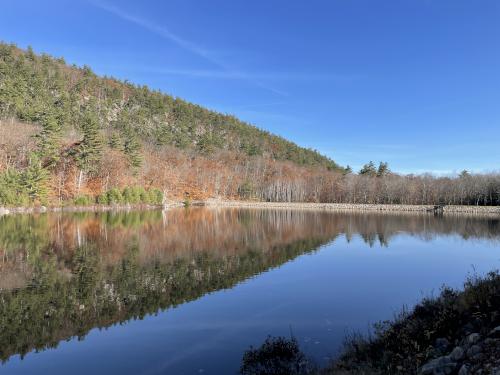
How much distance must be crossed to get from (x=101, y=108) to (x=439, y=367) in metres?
168

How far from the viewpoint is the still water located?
38.5 ft

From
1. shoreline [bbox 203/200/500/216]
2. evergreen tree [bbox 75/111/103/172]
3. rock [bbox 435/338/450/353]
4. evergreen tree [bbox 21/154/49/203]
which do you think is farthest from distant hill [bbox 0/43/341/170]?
rock [bbox 435/338/450/353]

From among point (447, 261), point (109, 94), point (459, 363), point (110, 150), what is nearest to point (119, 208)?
point (110, 150)

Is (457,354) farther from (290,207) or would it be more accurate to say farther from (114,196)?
(290,207)

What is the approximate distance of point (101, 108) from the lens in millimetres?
158875

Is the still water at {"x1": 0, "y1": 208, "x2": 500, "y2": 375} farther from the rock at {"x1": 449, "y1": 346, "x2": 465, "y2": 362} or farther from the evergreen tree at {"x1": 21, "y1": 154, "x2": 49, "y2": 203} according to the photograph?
the evergreen tree at {"x1": 21, "y1": 154, "x2": 49, "y2": 203}

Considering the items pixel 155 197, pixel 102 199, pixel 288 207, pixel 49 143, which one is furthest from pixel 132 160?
pixel 288 207

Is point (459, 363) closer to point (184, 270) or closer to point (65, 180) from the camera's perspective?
point (184, 270)

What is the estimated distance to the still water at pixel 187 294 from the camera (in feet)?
38.5

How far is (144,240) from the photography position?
114 ft

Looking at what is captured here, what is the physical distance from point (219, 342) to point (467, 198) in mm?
122038

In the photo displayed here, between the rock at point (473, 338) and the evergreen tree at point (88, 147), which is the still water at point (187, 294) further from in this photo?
the evergreen tree at point (88, 147)

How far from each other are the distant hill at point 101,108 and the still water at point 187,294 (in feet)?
247

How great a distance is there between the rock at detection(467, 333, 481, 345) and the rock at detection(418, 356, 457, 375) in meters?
0.69
